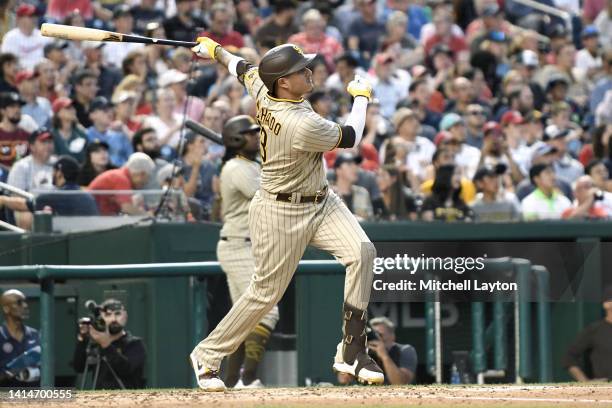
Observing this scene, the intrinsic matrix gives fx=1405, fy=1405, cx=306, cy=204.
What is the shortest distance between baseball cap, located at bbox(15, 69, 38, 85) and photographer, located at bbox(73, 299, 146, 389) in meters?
3.91

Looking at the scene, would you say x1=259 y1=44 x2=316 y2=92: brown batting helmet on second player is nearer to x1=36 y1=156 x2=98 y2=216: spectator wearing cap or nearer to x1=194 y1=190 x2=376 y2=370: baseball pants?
x1=194 y1=190 x2=376 y2=370: baseball pants

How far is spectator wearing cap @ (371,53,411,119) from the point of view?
15.1 m

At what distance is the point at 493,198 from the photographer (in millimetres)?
12188

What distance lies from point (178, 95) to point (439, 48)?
12.9 ft

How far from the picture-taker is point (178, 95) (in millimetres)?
13641

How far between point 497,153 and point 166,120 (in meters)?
3.18

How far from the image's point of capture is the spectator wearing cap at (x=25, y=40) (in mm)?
13961

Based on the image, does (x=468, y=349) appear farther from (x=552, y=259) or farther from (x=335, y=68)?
(x=335, y=68)

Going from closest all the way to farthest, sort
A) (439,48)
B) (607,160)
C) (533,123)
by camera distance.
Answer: (607,160) → (533,123) → (439,48)

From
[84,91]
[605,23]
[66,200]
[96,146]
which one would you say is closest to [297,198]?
[66,200]

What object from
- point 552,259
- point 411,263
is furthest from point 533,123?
point 411,263

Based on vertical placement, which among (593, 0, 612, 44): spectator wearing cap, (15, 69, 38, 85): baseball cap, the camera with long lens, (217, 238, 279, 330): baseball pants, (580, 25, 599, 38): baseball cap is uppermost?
(593, 0, 612, 44): spectator wearing cap

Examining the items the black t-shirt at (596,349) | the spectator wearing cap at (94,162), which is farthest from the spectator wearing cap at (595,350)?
the spectator wearing cap at (94,162)

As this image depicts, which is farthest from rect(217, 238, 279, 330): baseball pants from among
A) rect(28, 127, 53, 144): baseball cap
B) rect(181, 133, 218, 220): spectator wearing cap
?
rect(28, 127, 53, 144): baseball cap
